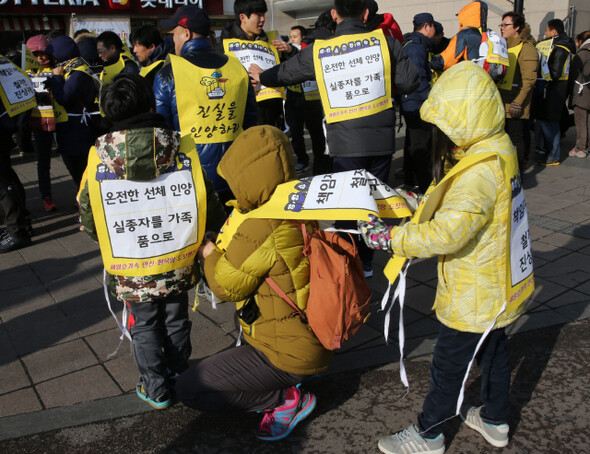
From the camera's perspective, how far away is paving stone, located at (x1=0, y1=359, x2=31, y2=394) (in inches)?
127

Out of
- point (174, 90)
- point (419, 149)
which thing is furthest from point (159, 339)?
point (419, 149)

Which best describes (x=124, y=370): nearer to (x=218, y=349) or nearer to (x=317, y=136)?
(x=218, y=349)

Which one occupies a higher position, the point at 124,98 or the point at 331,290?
the point at 124,98

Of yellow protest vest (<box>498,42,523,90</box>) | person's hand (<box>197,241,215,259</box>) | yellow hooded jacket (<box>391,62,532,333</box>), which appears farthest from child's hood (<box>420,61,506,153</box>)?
yellow protest vest (<box>498,42,523,90</box>)

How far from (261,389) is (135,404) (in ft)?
2.71

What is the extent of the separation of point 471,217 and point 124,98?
158cm

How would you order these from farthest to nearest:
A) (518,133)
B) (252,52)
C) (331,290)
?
(518,133)
(252,52)
(331,290)

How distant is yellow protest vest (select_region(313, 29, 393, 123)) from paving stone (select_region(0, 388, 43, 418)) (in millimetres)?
2723

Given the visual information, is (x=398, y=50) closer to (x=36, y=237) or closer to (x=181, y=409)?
(x=181, y=409)

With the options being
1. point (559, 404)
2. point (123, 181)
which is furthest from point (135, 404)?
point (559, 404)

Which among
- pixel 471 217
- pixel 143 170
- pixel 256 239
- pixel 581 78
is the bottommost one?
pixel 581 78

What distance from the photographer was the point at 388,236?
88.4 inches

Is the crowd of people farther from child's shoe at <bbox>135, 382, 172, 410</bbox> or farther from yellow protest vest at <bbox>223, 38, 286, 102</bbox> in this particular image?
yellow protest vest at <bbox>223, 38, 286, 102</bbox>

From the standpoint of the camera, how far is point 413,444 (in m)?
2.59
